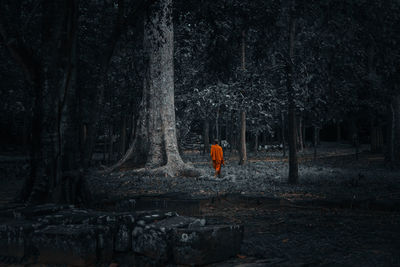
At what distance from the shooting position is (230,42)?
10508mm

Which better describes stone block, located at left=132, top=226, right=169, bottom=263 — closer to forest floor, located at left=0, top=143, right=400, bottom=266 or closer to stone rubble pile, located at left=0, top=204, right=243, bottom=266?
stone rubble pile, located at left=0, top=204, right=243, bottom=266

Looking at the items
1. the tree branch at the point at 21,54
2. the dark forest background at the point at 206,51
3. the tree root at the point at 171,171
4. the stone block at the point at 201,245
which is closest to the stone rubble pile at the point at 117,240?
the stone block at the point at 201,245

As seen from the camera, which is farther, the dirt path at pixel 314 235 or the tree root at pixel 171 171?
the tree root at pixel 171 171

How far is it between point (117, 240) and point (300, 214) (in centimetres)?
397

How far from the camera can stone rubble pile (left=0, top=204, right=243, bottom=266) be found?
177 inches

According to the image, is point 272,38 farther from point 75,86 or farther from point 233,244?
point 233,244

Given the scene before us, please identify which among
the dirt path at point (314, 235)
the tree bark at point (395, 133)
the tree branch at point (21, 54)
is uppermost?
the tree branch at point (21, 54)

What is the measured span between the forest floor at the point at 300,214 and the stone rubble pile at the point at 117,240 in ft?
1.11

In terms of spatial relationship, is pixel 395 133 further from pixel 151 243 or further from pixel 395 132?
pixel 151 243

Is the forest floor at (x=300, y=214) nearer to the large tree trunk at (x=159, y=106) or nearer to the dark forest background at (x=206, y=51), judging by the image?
the large tree trunk at (x=159, y=106)

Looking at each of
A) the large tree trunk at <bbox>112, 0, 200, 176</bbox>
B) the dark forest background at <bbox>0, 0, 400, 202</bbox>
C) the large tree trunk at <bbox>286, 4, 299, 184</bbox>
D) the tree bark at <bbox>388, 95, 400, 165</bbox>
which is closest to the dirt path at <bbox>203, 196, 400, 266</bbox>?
the dark forest background at <bbox>0, 0, 400, 202</bbox>

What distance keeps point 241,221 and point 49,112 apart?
389 centimetres

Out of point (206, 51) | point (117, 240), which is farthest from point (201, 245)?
point (206, 51)

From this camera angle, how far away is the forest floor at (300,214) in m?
4.93
